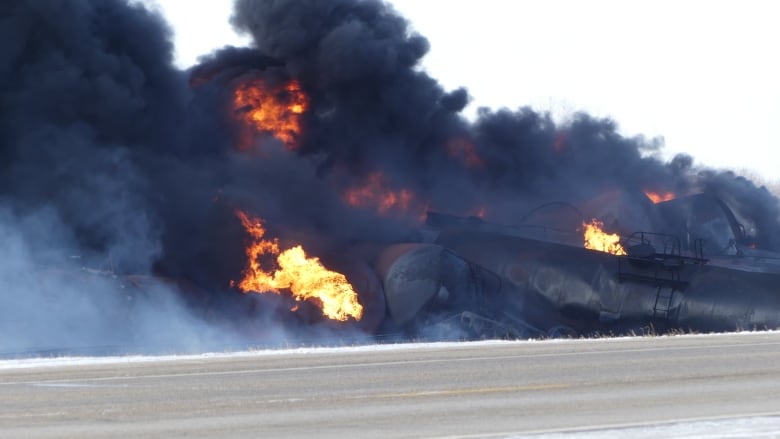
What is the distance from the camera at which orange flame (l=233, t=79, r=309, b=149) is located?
3866cm

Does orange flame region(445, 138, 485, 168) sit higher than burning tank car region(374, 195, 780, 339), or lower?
higher

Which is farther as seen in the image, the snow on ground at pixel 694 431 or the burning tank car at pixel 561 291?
the burning tank car at pixel 561 291

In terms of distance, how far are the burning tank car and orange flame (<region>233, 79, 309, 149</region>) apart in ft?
29.5

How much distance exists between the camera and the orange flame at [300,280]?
3053 centimetres

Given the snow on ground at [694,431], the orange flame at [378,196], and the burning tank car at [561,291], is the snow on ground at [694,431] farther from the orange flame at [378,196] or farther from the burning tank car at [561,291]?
the orange flame at [378,196]

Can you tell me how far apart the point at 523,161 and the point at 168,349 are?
79.3ft

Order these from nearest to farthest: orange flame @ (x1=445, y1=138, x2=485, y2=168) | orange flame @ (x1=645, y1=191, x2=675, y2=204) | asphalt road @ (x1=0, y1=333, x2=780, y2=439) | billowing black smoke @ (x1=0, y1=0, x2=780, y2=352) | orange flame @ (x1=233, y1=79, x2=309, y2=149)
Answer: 1. asphalt road @ (x1=0, y1=333, x2=780, y2=439)
2. billowing black smoke @ (x1=0, y1=0, x2=780, y2=352)
3. orange flame @ (x1=233, y1=79, x2=309, y2=149)
4. orange flame @ (x1=445, y1=138, x2=485, y2=168)
5. orange flame @ (x1=645, y1=191, x2=675, y2=204)

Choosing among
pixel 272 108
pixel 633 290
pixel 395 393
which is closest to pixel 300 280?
pixel 633 290

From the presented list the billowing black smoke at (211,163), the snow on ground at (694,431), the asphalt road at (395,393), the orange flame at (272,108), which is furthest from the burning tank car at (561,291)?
the snow on ground at (694,431)

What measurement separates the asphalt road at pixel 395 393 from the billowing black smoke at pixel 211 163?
13229 mm

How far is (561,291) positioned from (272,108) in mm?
14839

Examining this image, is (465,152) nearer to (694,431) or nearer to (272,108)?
(272,108)

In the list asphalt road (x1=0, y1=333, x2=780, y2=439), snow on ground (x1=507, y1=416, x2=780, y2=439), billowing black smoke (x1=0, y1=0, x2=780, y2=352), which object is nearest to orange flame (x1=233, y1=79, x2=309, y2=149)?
billowing black smoke (x1=0, y1=0, x2=780, y2=352)

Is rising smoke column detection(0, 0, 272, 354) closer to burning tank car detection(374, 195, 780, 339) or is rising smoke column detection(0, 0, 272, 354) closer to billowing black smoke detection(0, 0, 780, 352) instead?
billowing black smoke detection(0, 0, 780, 352)
